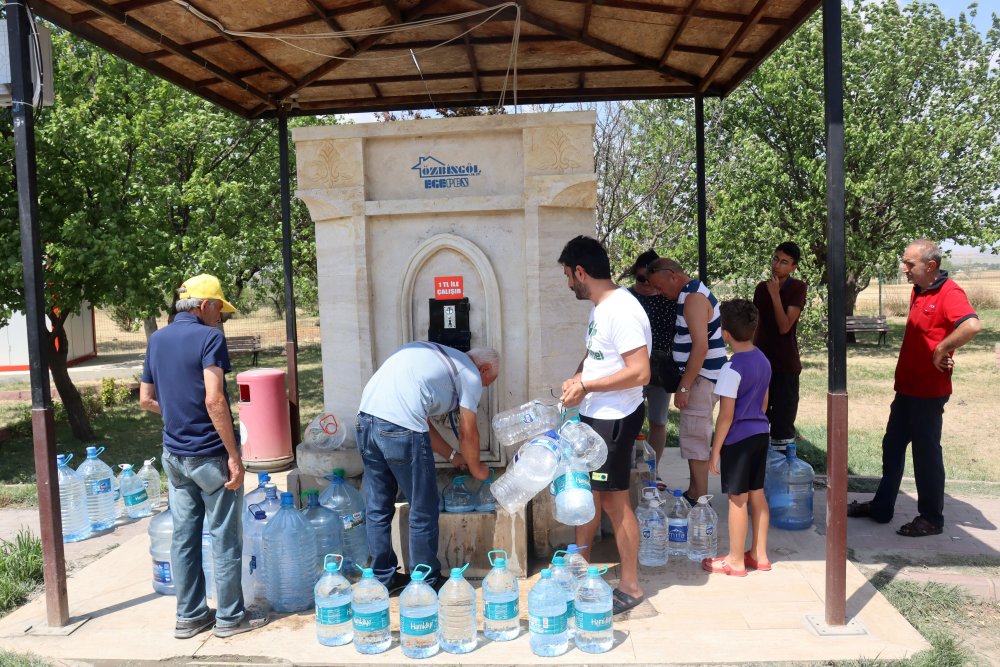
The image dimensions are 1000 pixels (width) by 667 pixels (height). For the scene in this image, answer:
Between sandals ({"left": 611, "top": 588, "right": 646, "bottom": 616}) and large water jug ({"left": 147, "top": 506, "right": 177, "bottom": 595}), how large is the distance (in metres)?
2.81

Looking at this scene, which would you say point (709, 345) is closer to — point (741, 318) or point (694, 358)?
point (694, 358)

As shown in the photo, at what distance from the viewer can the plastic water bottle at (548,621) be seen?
3879 mm

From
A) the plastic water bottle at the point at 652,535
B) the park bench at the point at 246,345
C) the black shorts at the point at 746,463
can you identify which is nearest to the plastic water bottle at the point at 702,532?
the plastic water bottle at the point at 652,535

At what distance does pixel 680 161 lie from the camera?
14.2m

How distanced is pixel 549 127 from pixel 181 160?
45.3ft

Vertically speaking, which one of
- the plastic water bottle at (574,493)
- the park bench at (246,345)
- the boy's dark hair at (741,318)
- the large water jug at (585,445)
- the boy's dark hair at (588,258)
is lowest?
the park bench at (246,345)

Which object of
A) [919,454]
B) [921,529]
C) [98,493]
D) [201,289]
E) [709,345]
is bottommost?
[921,529]

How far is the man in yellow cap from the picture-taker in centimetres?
414

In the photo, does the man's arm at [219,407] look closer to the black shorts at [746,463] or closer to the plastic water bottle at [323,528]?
the plastic water bottle at [323,528]

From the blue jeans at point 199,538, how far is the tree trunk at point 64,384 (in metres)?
6.88

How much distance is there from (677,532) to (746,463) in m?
0.80

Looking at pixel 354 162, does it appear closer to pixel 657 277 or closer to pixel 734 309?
pixel 657 277

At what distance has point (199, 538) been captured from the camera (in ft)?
14.3

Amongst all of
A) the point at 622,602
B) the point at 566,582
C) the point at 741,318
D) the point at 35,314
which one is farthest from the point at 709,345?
the point at 35,314
